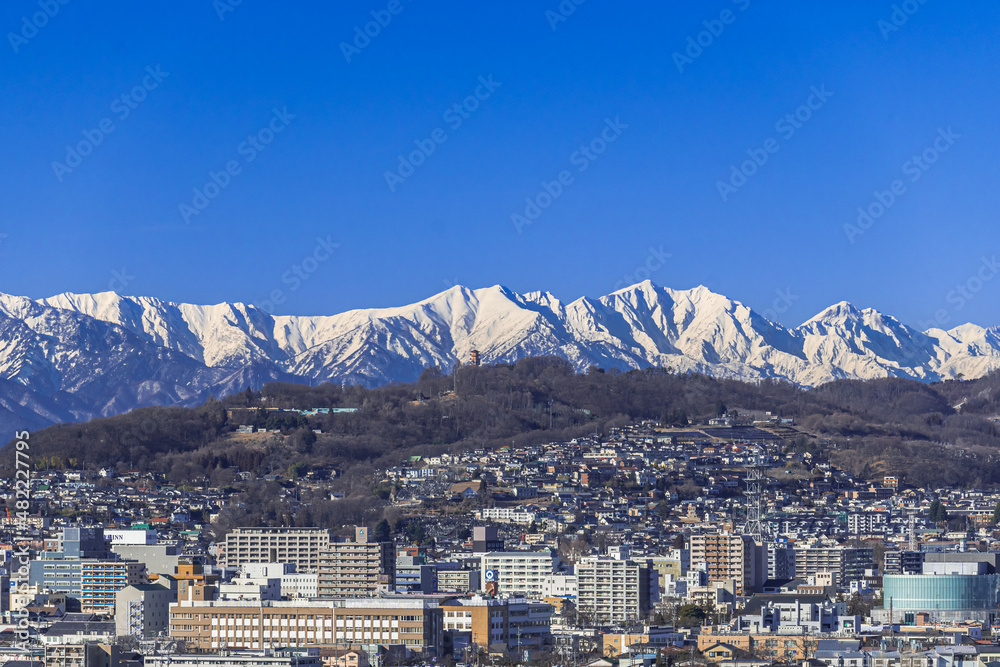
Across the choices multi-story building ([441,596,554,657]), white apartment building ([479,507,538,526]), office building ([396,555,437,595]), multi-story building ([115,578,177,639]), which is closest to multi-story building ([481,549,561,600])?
office building ([396,555,437,595])

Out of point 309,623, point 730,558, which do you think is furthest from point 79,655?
point 730,558

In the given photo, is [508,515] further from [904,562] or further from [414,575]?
[414,575]

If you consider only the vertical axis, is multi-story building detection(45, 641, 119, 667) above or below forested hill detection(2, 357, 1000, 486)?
below

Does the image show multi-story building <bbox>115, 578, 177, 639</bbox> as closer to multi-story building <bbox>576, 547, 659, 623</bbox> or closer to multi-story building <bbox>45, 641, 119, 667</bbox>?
multi-story building <bbox>45, 641, 119, 667</bbox>

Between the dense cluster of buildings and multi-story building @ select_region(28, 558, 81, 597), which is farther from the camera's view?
multi-story building @ select_region(28, 558, 81, 597)

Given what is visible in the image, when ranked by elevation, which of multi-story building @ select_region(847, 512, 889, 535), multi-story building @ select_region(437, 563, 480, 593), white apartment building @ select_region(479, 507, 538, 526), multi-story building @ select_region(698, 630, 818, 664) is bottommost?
multi-story building @ select_region(698, 630, 818, 664)

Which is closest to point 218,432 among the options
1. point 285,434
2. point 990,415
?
point 285,434

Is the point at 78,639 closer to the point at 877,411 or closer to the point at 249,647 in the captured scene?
Answer: the point at 249,647
